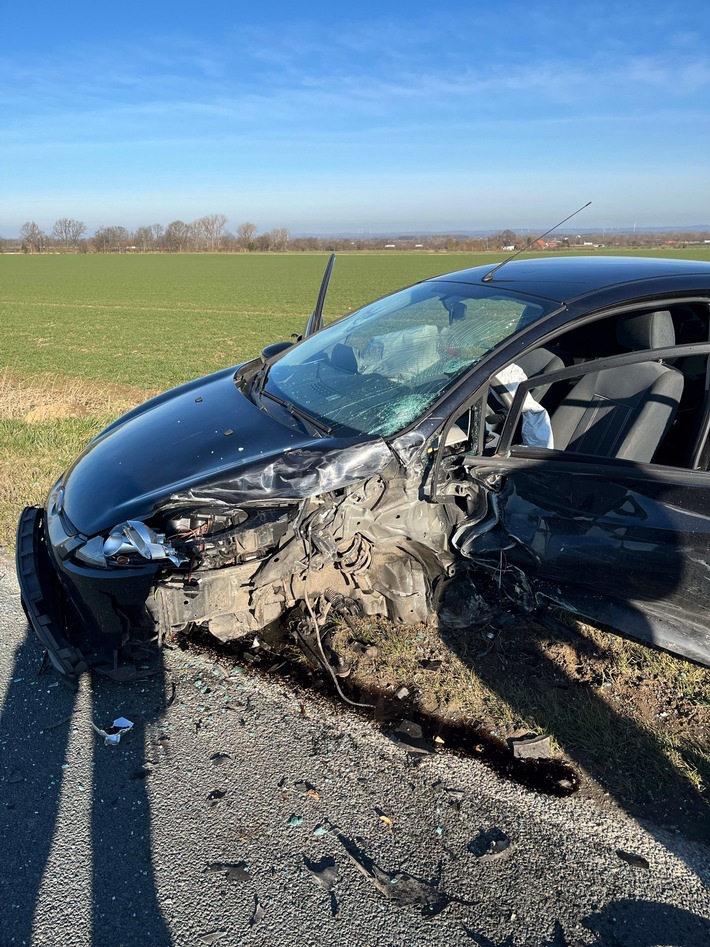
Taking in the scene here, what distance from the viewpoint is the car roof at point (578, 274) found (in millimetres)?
3232

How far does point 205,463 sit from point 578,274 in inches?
82.5

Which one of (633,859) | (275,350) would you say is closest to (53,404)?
(275,350)

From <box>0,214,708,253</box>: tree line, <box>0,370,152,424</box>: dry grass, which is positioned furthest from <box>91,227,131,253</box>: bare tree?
<box>0,370,152,424</box>: dry grass

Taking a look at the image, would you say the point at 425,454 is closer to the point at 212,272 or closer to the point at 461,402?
the point at 461,402

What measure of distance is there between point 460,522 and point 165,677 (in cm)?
157

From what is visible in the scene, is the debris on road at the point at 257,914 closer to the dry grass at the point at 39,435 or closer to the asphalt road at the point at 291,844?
the asphalt road at the point at 291,844

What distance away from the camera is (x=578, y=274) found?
3449mm

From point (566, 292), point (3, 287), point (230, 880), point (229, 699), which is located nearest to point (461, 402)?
point (566, 292)

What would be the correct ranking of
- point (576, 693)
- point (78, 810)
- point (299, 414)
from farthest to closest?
point (299, 414)
point (576, 693)
point (78, 810)

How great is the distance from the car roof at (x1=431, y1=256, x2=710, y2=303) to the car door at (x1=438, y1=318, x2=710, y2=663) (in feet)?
1.44

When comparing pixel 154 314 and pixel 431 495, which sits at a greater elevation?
pixel 154 314

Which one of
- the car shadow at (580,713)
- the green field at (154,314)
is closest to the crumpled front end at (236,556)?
the car shadow at (580,713)

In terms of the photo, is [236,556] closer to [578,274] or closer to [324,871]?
[324,871]

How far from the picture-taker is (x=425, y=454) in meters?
2.94
